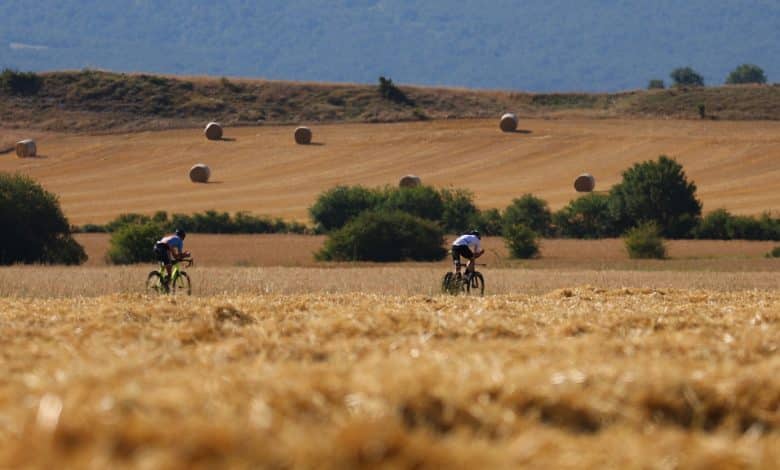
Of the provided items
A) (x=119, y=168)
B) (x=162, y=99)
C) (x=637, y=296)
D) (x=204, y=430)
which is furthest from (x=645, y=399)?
(x=162, y=99)

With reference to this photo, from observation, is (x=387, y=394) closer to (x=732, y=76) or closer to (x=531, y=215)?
(x=531, y=215)

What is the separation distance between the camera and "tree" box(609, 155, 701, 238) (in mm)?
55500

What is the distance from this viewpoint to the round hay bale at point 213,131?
264 feet

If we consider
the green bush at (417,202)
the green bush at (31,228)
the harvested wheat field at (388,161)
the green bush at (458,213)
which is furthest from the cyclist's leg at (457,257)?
the harvested wheat field at (388,161)

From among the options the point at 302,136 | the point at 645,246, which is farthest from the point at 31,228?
the point at 302,136

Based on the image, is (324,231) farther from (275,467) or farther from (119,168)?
(275,467)

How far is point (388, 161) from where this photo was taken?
75125 millimetres

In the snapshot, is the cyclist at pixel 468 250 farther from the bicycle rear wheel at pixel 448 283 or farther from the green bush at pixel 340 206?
the green bush at pixel 340 206

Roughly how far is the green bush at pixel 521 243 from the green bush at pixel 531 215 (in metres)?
9.12

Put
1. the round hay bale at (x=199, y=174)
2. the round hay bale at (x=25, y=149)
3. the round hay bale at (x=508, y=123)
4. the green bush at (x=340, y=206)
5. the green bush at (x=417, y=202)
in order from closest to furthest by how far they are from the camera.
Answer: the green bush at (x=417, y=202)
the green bush at (x=340, y=206)
the round hay bale at (x=199, y=174)
the round hay bale at (x=25, y=149)
the round hay bale at (x=508, y=123)

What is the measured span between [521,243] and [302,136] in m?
37.0

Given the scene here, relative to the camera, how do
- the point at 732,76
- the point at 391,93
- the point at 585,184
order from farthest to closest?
the point at 732,76 → the point at 391,93 → the point at 585,184

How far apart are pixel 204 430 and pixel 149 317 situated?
7.68 m

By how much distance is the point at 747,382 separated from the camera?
899cm
